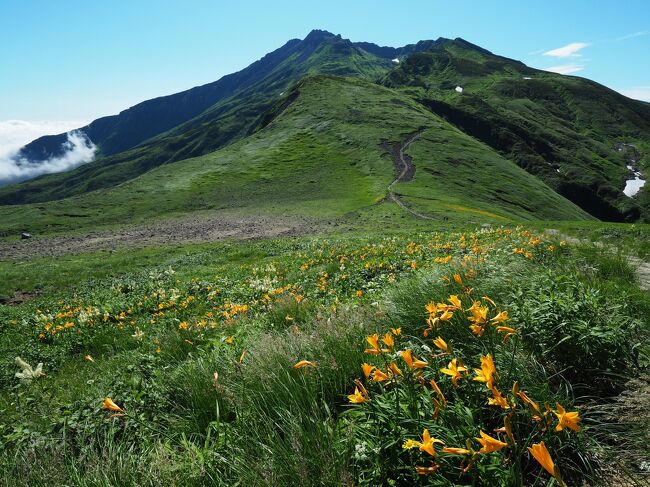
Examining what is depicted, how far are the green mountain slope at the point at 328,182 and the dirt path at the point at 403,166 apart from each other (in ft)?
3.89

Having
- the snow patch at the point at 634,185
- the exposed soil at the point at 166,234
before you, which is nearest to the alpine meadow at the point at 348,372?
the exposed soil at the point at 166,234

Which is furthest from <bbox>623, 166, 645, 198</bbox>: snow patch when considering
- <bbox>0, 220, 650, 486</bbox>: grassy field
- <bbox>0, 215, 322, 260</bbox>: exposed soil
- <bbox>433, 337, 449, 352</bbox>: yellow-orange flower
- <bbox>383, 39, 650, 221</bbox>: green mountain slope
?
<bbox>433, 337, 449, 352</bbox>: yellow-orange flower

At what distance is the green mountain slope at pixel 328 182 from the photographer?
60.5 meters

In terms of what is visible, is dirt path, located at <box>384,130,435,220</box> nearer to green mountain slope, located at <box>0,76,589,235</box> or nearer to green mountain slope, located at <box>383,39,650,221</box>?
green mountain slope, located at <box>0,76,589,235</box>

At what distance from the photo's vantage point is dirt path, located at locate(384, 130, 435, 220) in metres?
53.4

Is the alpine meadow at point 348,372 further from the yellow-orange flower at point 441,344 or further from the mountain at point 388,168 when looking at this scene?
the mountain at point 388,168

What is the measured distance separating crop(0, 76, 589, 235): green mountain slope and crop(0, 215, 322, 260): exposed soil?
22.3ft

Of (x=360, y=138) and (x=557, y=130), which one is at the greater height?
(x=557, y=130)

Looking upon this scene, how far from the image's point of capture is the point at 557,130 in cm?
16650

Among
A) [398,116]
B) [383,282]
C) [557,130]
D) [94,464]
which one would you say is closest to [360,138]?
[398,116]

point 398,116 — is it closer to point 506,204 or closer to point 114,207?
point 506,204

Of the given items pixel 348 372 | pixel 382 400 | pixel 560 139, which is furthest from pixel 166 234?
pixel 560 139

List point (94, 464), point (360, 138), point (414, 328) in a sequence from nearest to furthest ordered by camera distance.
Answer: point (94, 464) < point (414, 328) < point (360, 138)

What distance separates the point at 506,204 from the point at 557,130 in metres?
124
